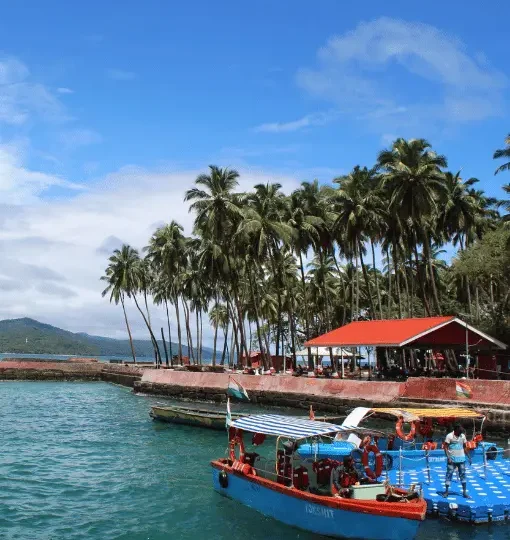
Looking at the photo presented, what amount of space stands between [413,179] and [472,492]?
3483cm

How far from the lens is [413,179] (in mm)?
50219

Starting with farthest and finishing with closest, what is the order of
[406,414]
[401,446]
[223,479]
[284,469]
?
[401,446]
[406,414]
[223,479]
[284,469]

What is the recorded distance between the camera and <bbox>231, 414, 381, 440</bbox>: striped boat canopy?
17.5 meters

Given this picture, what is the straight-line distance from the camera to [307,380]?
44.3 m

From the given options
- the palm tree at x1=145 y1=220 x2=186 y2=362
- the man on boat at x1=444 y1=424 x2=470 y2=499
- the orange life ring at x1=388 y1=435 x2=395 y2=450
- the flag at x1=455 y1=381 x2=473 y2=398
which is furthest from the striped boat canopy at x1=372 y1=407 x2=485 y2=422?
the palm tree at x1=145 y1=220 x2=186 y2=362

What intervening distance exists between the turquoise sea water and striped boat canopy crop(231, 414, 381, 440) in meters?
2.60

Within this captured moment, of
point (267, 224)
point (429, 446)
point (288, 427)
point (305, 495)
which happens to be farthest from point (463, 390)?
point (267, 224)

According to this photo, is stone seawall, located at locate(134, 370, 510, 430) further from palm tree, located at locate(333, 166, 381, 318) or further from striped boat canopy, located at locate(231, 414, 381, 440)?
palm tree, located at locate(333, 166, 381, 318)

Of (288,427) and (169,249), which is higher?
(169,249)

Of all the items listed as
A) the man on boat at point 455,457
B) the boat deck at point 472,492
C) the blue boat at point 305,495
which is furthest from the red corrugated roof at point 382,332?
the blue boat at point 305,495

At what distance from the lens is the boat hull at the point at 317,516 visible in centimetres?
1525

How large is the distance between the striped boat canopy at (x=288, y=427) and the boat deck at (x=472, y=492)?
2493mm

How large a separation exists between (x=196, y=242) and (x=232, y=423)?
2263 inches

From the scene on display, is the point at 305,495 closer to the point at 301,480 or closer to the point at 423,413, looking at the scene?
the point at 301,480
